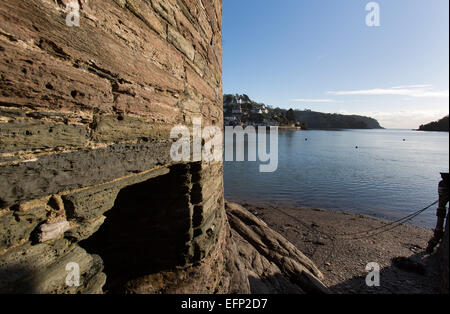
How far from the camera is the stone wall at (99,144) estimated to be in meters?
0.95

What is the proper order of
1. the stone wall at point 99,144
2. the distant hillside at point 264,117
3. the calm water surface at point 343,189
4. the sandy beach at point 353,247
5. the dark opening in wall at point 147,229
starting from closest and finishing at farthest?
the stone wall at point 99,144 → the dark opening in wall at point 147,229 → the sandy beach at point 353,247 → the calm water surface at point 343,189 → the distant hillside at point 264,117

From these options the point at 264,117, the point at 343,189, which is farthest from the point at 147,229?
the point at 264,117

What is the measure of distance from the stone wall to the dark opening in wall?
0.04 ft

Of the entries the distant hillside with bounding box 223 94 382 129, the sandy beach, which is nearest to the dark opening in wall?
the sandy beach

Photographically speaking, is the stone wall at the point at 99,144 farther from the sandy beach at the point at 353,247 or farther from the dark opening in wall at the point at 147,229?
the sandy beach at the point at 353,247

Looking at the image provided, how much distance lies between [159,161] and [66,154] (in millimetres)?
844

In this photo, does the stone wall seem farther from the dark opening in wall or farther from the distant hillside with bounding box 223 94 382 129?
the distant hillside with bounding box 223 94 382 129

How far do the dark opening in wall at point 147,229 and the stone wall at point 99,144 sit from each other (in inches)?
0.5

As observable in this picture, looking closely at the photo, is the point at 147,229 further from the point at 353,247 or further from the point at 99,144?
the point at 353,247

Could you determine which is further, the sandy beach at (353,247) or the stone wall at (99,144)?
the sandy beach at (353,247)

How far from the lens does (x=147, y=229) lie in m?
2.50

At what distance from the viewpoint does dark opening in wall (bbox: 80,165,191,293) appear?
7.97ft

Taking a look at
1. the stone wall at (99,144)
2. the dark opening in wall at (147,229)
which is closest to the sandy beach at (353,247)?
the dark opening in wall at (147,229)
